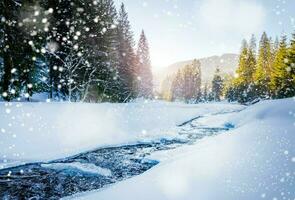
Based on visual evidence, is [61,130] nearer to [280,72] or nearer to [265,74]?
[280,72]

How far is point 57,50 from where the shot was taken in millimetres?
23938

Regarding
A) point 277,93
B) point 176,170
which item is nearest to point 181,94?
point 277,93

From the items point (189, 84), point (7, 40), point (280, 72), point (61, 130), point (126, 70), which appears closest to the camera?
point (61, 130)

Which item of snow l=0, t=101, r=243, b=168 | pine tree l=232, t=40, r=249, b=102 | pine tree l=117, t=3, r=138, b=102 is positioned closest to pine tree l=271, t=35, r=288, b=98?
pine tree l=232, t=40, r=249, b=102

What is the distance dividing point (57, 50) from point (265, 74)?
46575mm

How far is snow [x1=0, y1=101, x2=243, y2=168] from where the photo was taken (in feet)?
29.0

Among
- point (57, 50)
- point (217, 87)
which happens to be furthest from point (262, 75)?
point (57, 50)

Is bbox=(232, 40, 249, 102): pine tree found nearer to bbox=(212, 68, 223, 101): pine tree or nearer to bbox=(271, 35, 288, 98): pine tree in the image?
bbox=(271, 35, 288, 98): pine tree

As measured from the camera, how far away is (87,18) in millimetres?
25562

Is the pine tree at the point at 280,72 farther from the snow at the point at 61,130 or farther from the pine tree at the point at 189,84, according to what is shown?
the pine tree at the point at 189,84

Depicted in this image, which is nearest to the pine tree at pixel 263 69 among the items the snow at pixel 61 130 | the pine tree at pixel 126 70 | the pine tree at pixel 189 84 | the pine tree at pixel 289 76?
the pine tree at pixel 289 76

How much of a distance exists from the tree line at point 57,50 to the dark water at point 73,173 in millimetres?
10710

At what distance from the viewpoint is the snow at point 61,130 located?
8.83 metres

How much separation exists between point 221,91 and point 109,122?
267 feet
